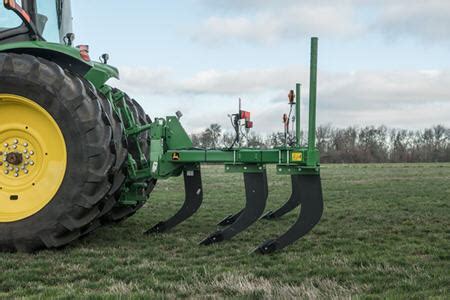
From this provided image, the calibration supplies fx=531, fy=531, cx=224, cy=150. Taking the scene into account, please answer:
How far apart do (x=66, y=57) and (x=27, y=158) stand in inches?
46.0

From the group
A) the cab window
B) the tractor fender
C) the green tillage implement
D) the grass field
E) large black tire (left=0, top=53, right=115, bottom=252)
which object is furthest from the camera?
the cab window

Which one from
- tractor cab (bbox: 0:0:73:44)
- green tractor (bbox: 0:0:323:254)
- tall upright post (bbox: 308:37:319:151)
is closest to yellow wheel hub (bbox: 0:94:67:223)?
green tractor (bbox: 0:0:323:254)

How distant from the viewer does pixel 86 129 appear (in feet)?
16.2

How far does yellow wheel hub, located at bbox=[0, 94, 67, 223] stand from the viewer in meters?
5.05

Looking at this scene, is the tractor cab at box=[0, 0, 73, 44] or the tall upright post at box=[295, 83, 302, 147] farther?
the tall upright post at box=[295, 83, 302, 147]

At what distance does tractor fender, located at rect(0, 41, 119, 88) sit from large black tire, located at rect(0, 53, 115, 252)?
0.82ft

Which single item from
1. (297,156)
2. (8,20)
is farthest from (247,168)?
(8,20)

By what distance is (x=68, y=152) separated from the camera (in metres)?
4.97

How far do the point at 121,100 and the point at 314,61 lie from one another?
2626 mm

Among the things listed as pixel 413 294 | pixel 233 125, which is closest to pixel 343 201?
pixel 233 125

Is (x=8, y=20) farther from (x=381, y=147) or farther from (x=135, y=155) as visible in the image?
(x=381, y=147)

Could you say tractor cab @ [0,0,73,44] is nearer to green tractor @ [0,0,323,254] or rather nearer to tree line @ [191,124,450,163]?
green tractor @ [0,0,323,254]

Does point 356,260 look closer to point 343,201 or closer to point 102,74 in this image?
point 102,74

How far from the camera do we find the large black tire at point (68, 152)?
4.87 metres
